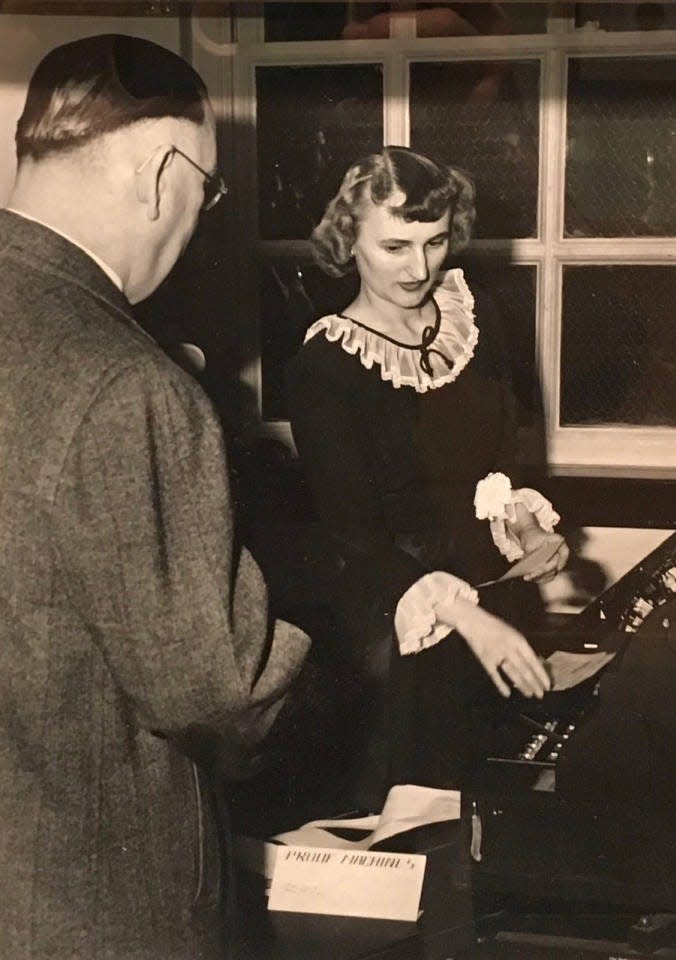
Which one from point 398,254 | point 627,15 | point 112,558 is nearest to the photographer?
point 112,558

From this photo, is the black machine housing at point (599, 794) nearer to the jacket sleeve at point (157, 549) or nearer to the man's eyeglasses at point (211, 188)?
the jacket sleeve at point (157, 549)

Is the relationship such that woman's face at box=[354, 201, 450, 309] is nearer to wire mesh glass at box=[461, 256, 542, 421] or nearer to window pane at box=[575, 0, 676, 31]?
wire mesh glass at box=[461, 256, 542, 421]

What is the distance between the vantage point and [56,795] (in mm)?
1057

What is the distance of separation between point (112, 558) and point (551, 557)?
1.66ft

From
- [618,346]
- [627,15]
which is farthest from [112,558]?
[627,15]

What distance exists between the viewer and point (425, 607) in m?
1.24

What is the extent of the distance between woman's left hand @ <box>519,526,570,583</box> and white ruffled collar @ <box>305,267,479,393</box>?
202mm

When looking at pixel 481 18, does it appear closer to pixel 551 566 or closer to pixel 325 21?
pixel 325 21

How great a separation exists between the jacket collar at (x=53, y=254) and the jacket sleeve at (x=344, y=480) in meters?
0.24

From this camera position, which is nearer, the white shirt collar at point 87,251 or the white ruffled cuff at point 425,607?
the white shirt collar at point 87,251

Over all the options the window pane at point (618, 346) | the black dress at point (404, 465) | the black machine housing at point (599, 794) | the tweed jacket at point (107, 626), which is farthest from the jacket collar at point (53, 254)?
the black machine housing at point (599, 794)

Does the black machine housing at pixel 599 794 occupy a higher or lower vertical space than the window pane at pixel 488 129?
lower

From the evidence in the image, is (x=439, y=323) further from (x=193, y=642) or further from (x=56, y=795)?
(x=56, y=795)

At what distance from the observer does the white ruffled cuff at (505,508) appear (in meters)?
1.24
